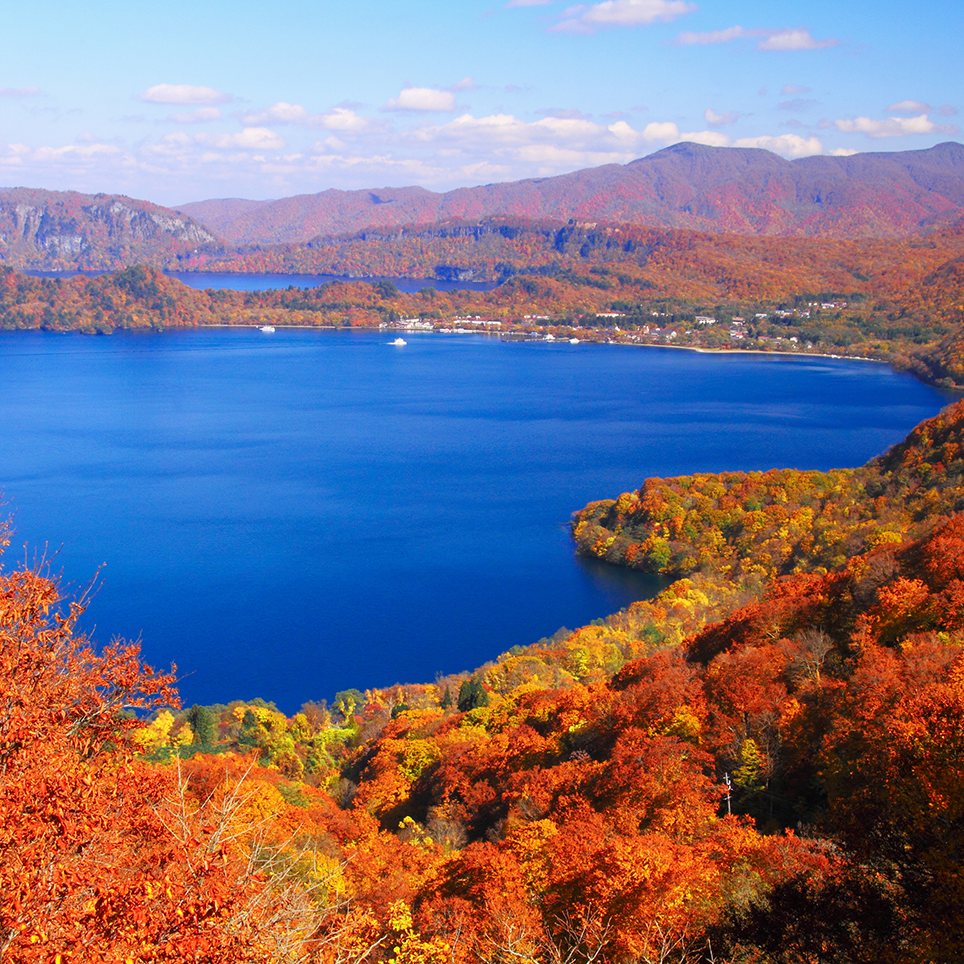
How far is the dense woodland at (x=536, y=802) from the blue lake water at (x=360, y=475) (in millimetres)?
2793

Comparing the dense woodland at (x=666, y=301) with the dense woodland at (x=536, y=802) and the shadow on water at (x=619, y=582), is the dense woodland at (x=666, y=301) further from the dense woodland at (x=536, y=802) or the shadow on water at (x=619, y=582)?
the dense woodland at (x=536, y=802)

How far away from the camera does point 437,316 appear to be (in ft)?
431

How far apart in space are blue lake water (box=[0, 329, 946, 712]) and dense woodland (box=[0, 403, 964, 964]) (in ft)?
9.16

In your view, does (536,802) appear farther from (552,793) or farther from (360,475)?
(360,475)

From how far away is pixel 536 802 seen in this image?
10453 millimetres

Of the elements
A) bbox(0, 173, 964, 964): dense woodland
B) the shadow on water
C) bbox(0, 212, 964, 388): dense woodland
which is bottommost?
the shadow on water

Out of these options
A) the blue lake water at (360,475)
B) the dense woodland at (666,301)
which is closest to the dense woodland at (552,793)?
the blue lake water at (360,475)

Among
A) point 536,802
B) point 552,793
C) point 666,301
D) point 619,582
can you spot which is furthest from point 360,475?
point 666,301

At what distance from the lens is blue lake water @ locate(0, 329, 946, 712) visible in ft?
89.0

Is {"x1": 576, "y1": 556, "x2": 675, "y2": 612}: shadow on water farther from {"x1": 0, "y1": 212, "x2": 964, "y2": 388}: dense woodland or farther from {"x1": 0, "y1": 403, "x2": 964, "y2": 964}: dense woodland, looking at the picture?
{"x1": 0, "y1": 212, "x2": 964, "y2": 388}: dense woodland

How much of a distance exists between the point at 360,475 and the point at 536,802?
37076 millimetres

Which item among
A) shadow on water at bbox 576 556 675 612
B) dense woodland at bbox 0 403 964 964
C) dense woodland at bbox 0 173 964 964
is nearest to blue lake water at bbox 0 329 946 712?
shadow on water at bbox 576 556 675 612

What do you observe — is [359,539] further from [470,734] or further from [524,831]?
[524,831]

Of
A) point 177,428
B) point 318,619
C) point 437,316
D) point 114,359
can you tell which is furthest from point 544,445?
point 437,316
